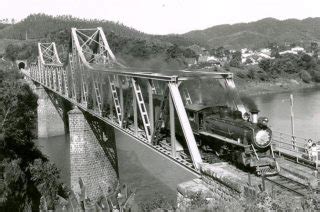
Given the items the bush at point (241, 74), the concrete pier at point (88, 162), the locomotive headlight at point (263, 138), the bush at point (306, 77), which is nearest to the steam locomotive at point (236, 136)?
the locomotive headlight at point (263, 138)

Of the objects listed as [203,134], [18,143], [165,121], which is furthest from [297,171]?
[18,143]

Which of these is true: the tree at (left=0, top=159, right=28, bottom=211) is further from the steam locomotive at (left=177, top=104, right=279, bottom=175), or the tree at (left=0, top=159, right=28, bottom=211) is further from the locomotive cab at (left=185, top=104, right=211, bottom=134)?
the steam locomotive at (left=177, top=104, right=279, bottom=175)

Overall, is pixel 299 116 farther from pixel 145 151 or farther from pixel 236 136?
pixel 236 136

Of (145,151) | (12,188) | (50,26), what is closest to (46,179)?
(12,188)

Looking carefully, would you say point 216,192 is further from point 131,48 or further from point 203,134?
point 131,48

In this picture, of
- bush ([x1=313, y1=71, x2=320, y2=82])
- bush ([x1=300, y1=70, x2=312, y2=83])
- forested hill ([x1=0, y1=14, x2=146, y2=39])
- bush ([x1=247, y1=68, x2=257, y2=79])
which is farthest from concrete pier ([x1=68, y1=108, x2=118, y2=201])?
forested hill ([x1=0, y1=14, x2=146, y2=39])

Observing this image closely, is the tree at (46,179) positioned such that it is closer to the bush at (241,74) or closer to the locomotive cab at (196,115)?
the locomotive cab at (196,115)
